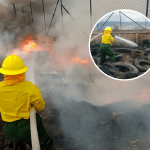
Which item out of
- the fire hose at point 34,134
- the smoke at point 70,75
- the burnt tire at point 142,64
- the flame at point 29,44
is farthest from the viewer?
the flame at point 29,44

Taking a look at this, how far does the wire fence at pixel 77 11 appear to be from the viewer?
7.64 m

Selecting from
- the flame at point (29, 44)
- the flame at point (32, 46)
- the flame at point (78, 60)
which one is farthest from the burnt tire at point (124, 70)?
the flame at point (29, 44)

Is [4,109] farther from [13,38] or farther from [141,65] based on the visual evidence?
[13,38]

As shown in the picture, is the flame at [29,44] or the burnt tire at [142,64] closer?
the burnt tire at [142,64]

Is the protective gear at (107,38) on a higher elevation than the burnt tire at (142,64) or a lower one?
higher

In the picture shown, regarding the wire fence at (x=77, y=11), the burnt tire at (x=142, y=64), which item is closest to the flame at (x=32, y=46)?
the wire fence at (x=77, y=11)

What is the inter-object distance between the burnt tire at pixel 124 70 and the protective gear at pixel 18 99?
176cm

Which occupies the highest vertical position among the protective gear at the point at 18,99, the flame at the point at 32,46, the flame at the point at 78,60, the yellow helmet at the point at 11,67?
the yellow helmet at the point at 11,67

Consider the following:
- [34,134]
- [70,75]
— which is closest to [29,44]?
[70,75]

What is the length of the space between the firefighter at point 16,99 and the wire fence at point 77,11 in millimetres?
6445

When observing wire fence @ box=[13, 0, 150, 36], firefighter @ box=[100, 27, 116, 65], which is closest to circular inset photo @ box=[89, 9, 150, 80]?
firefighter @ box=[100, 27, 116, 65]

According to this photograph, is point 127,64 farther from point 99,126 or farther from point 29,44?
point 29,44

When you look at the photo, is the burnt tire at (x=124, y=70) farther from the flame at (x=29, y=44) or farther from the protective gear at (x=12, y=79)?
the flame at (x=29, y=44)

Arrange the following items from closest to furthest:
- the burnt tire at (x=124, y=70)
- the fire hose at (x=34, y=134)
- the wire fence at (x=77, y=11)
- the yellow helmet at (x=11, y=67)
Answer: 1. the fire hose at (x=34, y=134)
2. the yellow helmet at (x=11, y=67)
3. the burnt tire at (x=124, y=70)
4. the wire fence at (x=77, y=11)
